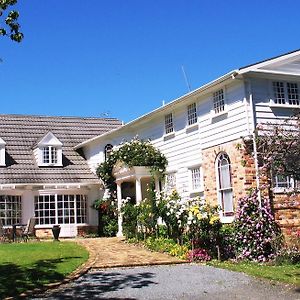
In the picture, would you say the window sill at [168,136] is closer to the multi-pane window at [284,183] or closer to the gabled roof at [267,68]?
the gabled roof at [267,68]

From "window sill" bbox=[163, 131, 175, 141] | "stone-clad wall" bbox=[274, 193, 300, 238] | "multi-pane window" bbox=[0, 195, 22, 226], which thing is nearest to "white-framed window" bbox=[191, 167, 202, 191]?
"window sill" bbox=[163, 131, 175, 141]

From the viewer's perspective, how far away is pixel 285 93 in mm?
18984

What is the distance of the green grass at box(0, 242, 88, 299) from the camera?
41.2 feet

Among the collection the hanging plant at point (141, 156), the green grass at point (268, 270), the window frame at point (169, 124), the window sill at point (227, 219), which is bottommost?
the green grass at point (268, 270)

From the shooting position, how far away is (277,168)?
48.6 ft

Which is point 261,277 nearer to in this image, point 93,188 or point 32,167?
point 93,188

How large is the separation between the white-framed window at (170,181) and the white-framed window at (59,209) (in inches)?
277

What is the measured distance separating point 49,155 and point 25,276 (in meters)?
16.5

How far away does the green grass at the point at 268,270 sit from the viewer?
13.2 m

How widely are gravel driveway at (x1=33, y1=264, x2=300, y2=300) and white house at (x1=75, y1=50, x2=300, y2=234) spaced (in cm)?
439

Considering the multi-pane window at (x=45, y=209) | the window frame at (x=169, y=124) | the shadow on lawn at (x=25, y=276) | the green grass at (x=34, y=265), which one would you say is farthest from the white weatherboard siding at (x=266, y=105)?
the multi-pane window at (x=45, y=209)

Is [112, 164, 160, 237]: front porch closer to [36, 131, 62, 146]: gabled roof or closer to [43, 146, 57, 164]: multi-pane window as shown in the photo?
[43, 146, 57, 164]: multi-pane window

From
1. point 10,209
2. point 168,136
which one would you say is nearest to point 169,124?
point 168,136

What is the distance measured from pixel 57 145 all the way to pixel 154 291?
62.1 ft
